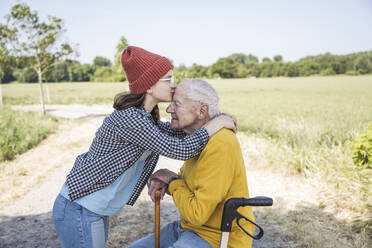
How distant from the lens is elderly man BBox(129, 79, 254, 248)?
1.85 metres

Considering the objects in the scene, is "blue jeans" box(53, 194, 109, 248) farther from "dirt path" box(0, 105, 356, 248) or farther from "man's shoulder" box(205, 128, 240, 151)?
"dirt path" box(0, 105, 356, 248)

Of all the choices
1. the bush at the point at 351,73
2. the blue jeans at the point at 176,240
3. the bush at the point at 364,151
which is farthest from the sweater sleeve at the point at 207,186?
the bush at the point at 351,73

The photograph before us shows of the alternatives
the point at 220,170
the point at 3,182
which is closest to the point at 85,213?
the point at 220,170

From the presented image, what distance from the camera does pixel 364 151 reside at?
5.23 m

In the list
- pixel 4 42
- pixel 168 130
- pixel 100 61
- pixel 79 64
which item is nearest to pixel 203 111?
pixel 168 130

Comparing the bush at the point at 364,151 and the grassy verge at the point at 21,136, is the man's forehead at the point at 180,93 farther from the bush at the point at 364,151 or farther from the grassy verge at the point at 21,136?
the grassy verge at the point at 21,136

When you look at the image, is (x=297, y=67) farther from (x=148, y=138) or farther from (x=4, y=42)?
(x=148, y=138)

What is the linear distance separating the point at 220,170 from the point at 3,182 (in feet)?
18.8

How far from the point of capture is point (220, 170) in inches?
73.9

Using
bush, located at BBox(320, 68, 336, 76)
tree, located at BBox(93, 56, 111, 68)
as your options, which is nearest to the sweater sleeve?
bush, located at BBox(320, 68, 336, 76)

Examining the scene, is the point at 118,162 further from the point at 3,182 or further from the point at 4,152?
the point at 4,152

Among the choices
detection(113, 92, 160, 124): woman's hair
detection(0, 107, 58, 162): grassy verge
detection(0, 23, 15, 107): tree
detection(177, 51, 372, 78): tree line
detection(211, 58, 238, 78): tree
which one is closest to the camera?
detection(113, 92, 160, 124): woman's hair

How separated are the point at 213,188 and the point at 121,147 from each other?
61 cm

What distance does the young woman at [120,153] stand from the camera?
192cm
